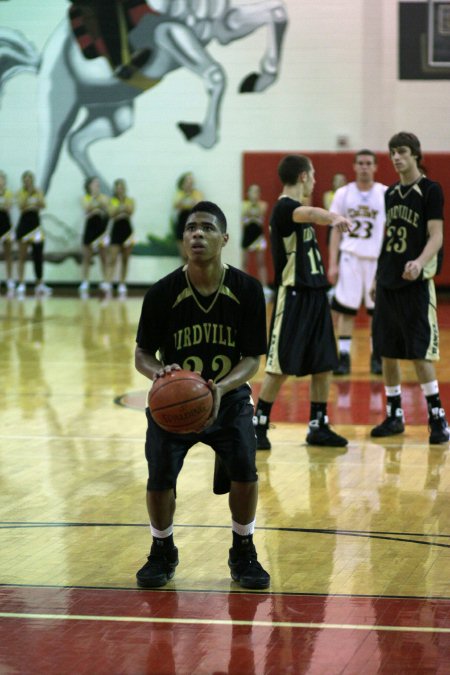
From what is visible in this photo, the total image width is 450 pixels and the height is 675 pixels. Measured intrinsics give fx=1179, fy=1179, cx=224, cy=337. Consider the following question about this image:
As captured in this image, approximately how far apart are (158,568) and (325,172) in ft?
49.1

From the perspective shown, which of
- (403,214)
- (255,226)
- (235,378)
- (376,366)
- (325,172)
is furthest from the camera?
(255,226)

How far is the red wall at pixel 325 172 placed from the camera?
19.0m

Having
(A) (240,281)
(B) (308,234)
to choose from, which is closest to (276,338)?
(B) (308,234)

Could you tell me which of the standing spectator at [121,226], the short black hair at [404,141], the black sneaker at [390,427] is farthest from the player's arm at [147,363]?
the standing spectator at [121,226]

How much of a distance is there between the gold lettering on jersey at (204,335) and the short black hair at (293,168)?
266 cm

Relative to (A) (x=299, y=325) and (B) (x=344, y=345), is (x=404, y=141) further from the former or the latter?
(B) (x=344, y=345)

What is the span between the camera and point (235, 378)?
4.89 m

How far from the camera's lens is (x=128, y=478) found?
697 centimetres

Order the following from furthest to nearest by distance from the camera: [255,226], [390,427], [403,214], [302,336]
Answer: [255,226]
[390,427]
[403,214]
[302,336]

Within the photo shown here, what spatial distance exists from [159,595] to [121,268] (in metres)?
15.6

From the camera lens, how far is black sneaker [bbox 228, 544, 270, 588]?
489 centimetres

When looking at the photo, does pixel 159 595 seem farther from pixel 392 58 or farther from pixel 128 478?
pixel 392 58

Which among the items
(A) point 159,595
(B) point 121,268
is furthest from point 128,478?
(B) point 121,268

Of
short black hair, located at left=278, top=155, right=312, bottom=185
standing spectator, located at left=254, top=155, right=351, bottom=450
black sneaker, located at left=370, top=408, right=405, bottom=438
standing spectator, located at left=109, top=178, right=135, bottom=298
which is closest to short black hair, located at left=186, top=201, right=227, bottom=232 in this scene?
short black hair, located at left=278, top=155, right=312, bottom=185
